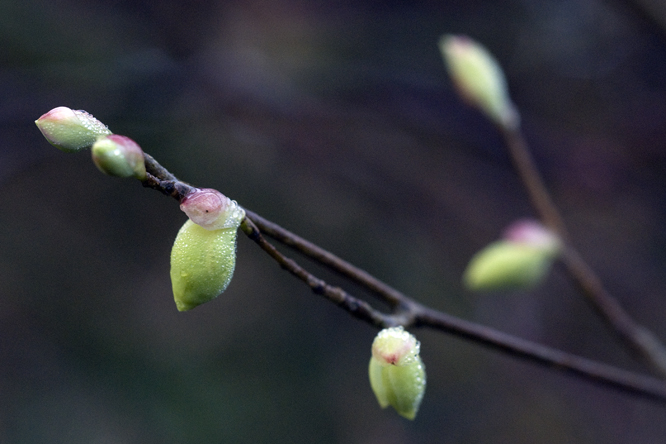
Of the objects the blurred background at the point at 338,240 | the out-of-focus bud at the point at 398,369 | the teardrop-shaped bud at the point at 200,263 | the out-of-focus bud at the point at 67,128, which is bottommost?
the blurred background at the point at 338,240

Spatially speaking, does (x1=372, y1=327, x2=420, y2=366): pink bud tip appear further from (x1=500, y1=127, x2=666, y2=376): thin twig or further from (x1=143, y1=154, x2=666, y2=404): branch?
(x1=500, y1=127, x2=666, y2=376): thin twig

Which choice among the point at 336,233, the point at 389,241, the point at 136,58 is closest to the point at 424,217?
the point at 389,241

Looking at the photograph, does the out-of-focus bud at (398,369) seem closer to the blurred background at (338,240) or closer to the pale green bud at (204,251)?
the pale green bud at (204,251)

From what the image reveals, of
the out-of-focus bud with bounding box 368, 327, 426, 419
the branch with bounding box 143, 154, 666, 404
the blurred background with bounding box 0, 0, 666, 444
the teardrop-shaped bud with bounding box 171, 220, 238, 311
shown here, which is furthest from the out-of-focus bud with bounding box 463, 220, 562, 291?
the blurred background with bounding box 0, 0, 666, 444

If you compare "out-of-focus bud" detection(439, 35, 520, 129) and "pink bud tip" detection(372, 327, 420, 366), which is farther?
"out-of-focus bud" detection(439, 35, 520, 129)

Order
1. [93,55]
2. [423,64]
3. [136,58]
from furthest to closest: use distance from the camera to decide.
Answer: [423,64], [93,55], [136,58]

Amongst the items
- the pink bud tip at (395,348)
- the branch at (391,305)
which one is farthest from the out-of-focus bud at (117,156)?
the pink bud tip at (395,348)

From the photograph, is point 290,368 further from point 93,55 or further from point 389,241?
point 93,55
